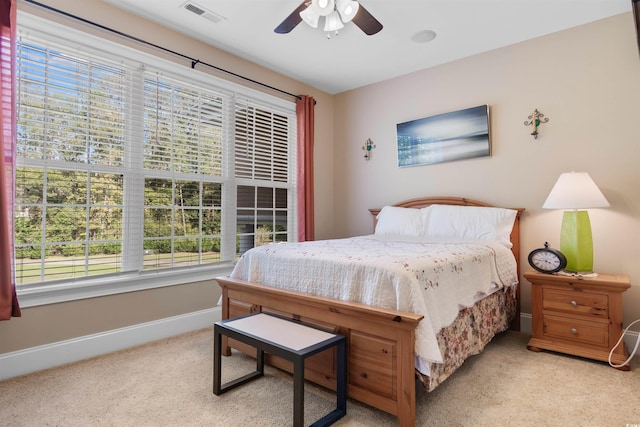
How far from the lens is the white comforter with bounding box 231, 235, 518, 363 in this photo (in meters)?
1.71

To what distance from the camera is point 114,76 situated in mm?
2727

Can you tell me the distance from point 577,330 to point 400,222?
1.71m

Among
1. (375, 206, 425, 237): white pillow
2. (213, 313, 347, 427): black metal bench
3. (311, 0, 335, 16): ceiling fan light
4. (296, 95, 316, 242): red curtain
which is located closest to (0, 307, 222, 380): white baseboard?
(213, 313, 347, 427): black metal bench

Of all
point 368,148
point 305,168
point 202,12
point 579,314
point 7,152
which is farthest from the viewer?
point 368,148

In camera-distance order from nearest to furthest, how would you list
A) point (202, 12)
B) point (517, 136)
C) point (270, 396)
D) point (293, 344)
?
1. point (293, 344)
2. point (270, 396)
3. point (202, 12)
4. point (517, 136)

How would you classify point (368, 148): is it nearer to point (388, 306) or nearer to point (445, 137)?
point (445, 137)

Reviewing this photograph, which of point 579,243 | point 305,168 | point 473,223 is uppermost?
point 305,168

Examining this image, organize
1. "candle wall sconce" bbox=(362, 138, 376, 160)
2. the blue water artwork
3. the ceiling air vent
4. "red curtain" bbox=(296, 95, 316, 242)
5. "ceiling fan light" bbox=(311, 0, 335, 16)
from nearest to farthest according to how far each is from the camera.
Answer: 1. "ceiling fan light" bbox=(311, 0, 335, 16)
2. the ceiling air vent
3. the blue water artwork
4. "red curtain" bbox=(296, 95, 316, 242)
5. "candle wall sconce" bbox=(362, 138, 376, 160)

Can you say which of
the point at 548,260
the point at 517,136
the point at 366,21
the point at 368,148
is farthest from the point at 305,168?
the point at 548,260

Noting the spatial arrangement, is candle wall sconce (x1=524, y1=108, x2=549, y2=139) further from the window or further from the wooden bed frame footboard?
the window

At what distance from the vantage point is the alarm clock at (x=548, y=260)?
2.62 metres

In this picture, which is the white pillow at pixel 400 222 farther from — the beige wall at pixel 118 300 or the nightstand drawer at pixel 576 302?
the beige wall at pixel 118 300

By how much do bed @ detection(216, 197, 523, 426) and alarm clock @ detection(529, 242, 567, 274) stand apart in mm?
195

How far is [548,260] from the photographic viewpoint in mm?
2682
